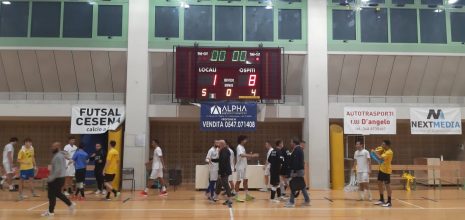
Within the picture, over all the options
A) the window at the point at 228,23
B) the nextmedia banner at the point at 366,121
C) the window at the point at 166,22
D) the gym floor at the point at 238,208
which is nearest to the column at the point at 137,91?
the window at the point at 166,22

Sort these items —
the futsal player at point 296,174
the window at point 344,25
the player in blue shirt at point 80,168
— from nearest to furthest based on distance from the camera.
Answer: the futsal player at point 296,174 < the player in blue shirt at point 80,168 < the window at point 344,25

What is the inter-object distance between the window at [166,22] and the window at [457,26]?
449 inches

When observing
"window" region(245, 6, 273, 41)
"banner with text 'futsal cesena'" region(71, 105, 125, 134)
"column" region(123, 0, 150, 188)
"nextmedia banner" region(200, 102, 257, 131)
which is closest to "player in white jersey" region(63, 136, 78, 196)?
"banner with text 'futsal cesena'" region(71, 105, 125, 134)

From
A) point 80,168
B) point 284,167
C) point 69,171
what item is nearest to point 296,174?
point 284,167

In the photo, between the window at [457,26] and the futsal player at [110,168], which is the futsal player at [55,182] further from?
the window at [457,26]

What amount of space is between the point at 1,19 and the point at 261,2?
1034 centimetres

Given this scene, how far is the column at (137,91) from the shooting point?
16484 millimetres

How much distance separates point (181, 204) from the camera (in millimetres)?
12211

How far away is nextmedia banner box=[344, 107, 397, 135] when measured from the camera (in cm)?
1681

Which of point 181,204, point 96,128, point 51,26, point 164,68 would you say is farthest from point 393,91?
point 51,26

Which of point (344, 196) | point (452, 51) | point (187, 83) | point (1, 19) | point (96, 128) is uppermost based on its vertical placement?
point (1, 19)

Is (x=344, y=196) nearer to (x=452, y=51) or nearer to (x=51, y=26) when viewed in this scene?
A: (x=452, y=51)

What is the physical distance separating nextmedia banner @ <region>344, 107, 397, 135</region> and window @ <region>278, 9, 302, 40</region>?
372 centimetres

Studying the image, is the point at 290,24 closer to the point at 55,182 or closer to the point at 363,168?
the point at 363,168
